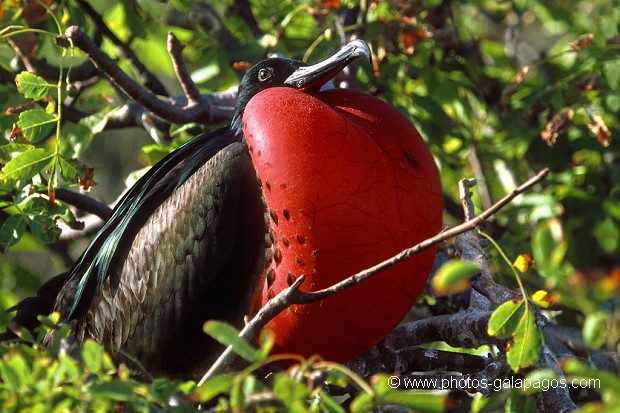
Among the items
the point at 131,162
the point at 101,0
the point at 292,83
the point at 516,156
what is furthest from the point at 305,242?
the point at 131,162

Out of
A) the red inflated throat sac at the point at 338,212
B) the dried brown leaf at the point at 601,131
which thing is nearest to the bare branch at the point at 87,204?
the red inflated throat sac at the point at 338,212

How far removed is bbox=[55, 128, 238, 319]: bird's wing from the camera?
282 centimetres

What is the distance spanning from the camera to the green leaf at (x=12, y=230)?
287cm

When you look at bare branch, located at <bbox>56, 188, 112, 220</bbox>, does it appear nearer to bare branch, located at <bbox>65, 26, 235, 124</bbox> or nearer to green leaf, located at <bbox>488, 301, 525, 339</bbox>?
bare branch, located at <bbox>65, 26, 235, 124</bbox>

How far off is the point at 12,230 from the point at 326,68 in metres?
→ 0.96

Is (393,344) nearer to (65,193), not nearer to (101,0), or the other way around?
(65,193)

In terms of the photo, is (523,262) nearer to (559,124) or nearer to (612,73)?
(559,124)

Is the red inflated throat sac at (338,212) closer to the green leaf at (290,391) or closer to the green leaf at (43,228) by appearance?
the green leaf at (43,228)

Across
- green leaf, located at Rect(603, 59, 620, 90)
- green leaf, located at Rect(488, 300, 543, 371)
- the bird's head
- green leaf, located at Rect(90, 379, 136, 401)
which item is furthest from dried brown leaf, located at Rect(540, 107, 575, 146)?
green leaf, located at Rect(90, 379, 136, 401)

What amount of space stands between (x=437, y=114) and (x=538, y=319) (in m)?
1.29

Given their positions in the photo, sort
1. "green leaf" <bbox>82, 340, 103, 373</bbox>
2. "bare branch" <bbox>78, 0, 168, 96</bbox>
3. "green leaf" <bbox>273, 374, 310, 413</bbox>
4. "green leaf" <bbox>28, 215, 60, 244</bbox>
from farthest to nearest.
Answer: "bare branch" <bbox>78, 0, 168, 96</bbox>
"green leaf" <bbox>28, 215, 60, 244</bbox>
"green leaf" <bbox>82, 340, 103, 373</bbox>
"green leaf" <bbox>273, 374, 310, 413</bbox>

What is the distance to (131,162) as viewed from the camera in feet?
23.6

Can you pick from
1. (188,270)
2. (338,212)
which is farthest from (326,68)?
(188,270)

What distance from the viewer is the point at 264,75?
300 centimetres
